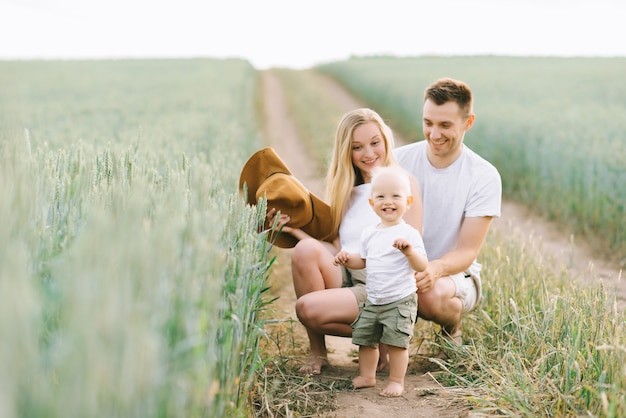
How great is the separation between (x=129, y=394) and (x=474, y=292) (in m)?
2.97

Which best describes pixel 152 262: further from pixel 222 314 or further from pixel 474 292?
pixel 474 292

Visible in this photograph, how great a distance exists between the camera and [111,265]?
4.65ft

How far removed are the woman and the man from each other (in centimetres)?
29

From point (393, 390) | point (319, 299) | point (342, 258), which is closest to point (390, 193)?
point (342, 258)

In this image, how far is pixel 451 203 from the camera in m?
3.96

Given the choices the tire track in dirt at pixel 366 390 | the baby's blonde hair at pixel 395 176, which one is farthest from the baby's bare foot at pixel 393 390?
the baby's blonde hair at pixel 395 176

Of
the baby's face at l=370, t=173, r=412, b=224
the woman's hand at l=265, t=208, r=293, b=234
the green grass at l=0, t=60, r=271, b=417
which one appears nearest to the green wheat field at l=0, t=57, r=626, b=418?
the green grass at l=0, t=60, r=271, b=417

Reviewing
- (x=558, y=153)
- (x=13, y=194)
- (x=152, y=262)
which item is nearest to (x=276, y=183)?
(x=13, y=194)

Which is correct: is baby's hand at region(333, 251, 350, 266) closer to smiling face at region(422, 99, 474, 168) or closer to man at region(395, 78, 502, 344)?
man at region(395, 78, 502, 344)

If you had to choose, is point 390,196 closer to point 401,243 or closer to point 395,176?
point 395,176

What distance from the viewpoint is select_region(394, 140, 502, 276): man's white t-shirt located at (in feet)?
12.7

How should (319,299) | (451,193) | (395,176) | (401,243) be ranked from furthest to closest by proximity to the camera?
(451,193)
(319,299)
(395,176)
(401,243)

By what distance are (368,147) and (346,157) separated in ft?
0.45

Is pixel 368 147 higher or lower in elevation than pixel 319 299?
higher
